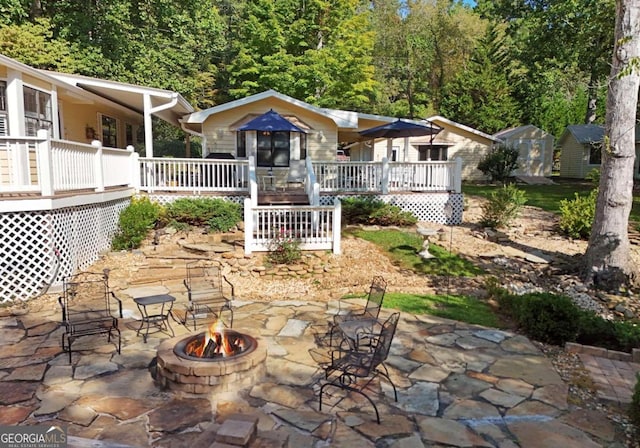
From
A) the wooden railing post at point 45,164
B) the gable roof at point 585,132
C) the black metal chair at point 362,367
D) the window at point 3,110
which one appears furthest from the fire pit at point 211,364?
the gable roof at point 585,132

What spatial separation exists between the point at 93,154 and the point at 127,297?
3.32 m

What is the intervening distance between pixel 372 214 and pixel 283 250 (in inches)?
152

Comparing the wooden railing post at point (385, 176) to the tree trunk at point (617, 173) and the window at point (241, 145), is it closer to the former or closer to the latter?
the window at point (241, 145)

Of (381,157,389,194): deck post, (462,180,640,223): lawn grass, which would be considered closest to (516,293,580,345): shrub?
(381,157,389,194): deck post

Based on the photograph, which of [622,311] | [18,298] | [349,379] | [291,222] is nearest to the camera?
[349,379]

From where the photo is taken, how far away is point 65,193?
7.53m

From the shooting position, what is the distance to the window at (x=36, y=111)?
9844 millimetres

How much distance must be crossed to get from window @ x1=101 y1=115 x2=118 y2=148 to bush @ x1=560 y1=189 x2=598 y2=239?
50.6ft

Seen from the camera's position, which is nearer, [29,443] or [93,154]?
[29,443]

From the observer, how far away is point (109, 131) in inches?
653

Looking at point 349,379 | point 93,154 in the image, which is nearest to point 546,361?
point 349,379

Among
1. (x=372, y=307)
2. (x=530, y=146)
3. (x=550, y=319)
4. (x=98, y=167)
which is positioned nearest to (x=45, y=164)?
(x=98, y=167)

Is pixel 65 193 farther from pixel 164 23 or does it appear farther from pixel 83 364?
pixel 164 23

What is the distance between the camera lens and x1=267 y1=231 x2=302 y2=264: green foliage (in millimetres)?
9000
